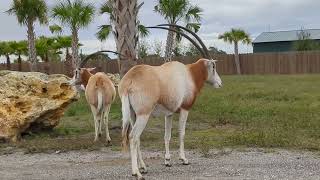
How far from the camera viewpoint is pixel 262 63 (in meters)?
44.5

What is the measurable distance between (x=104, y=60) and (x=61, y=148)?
1400 inches

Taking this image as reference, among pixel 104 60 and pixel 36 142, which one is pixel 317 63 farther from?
pixel 36 142

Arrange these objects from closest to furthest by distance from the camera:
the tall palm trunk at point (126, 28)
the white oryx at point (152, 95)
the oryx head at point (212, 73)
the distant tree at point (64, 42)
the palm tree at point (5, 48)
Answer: the white oryx at point (152, 95) → the oryx head at point (212, 73) → the tall palm trunk at point (126, 28) → the distant tree at point (64, 42) → the palm tree at point (5, 48)

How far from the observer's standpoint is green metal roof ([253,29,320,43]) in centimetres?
5809

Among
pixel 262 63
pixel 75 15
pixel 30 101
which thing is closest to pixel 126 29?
pixel 30 101

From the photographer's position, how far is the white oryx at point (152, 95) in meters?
8.55

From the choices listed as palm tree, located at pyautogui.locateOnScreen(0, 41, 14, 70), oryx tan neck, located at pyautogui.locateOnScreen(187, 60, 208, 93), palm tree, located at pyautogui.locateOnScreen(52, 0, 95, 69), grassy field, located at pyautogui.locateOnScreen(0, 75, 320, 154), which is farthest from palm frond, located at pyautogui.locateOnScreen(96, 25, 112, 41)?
oryx tan neck, located at pyautogui.locateOnScreen(187, 60, 208, 93)

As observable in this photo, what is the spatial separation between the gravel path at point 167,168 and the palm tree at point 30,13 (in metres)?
24.3

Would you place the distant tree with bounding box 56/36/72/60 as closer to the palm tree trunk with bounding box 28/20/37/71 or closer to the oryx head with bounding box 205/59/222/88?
the palm tree trunk with bounding box 28/20/37/71

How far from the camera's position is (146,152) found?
1107 cm

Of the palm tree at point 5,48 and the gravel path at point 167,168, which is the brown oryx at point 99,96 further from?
the palm tree at point 5,48

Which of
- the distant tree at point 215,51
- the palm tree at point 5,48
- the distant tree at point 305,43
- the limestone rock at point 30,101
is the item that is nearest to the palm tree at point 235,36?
the distant tree at point 215,51

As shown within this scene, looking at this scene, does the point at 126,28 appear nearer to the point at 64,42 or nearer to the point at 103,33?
the point at 103,33

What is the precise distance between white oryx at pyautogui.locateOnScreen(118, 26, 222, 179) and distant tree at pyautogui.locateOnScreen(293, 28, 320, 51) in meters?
42.2
